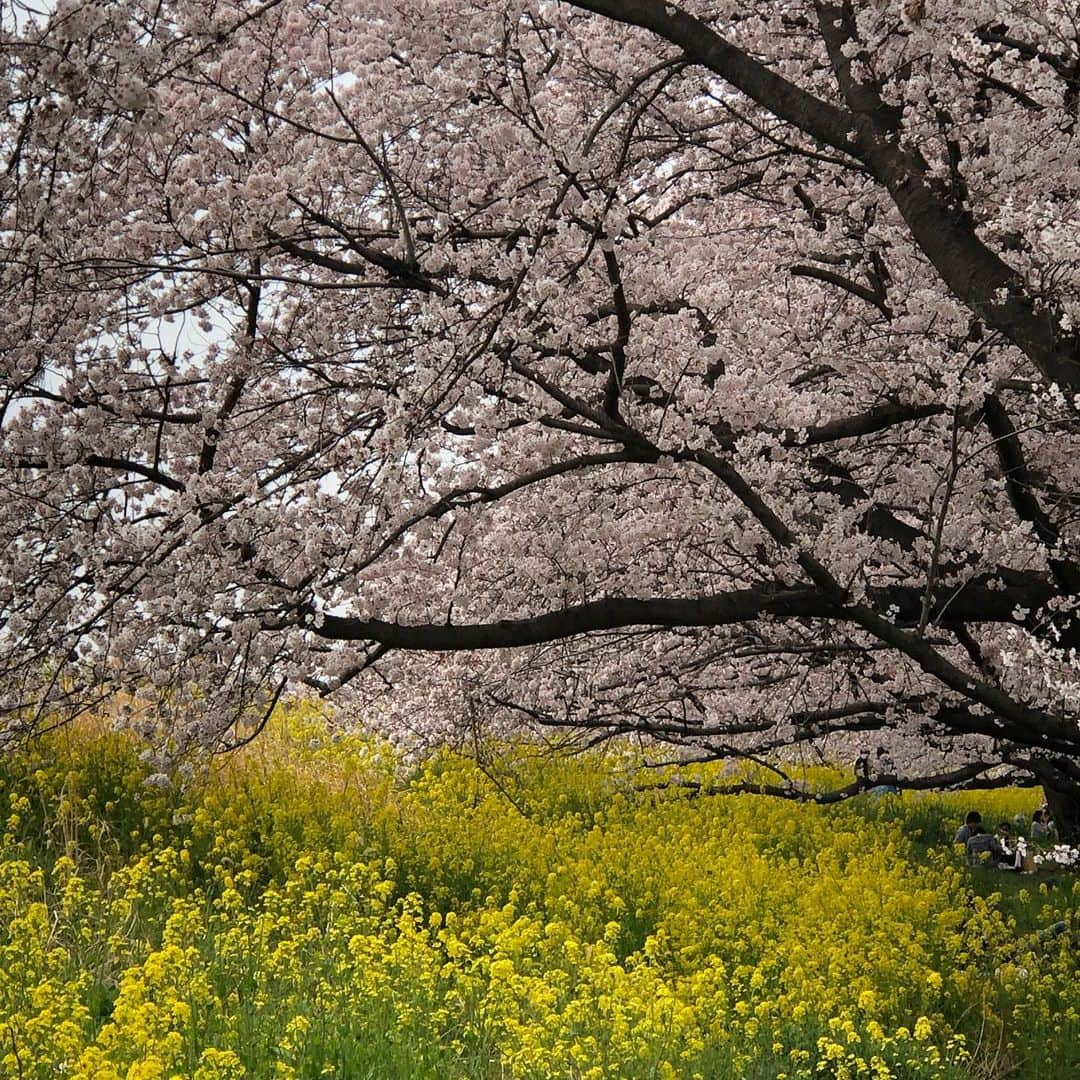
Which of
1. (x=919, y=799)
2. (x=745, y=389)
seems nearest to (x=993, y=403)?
(x=745, y=389)

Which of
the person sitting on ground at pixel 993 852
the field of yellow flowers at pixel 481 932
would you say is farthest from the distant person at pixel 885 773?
the person sitting on ground at pixel 993 852

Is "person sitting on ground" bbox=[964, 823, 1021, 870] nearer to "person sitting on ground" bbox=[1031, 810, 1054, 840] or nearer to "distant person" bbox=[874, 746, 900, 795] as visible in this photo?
"person sitting on ground" bbox=[1031, 810, 1054, 840]

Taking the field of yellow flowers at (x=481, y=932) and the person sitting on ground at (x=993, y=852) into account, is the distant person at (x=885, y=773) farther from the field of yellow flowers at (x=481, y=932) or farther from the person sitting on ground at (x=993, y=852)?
the person sitting on ground at (x=993, y=852)

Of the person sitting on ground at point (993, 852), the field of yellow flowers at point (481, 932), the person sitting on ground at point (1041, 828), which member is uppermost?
the person sitting on ground at point (1041, 828)

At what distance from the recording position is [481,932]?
840 centimetres

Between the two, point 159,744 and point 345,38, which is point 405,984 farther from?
point 345,38

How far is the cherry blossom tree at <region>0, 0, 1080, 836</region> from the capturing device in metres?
5.63

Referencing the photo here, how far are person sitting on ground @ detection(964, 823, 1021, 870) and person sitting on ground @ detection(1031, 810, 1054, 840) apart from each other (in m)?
0.69

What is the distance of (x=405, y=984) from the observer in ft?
20.3

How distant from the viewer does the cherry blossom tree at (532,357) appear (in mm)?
5633

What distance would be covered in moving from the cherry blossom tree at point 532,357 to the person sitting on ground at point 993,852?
594 centimetres

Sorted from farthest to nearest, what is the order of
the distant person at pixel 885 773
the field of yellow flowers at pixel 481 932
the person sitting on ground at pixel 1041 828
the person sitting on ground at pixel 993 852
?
the person sitting on ground at pixel 1041 828 → the person sitting on ground at pixel 993 852 → the distant person at pixel 885 773 → the field of yellow flowers at pixel 481 932

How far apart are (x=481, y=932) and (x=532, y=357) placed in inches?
161

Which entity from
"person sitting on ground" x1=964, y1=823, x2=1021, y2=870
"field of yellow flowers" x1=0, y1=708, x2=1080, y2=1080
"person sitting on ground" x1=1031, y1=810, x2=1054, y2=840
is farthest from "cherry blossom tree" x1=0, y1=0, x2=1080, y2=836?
"person sitting on ground" x1=1031, y1=810, x2=1054, y2=840
